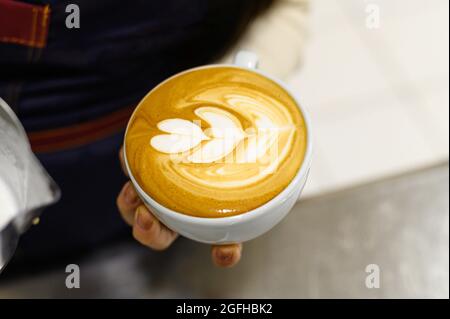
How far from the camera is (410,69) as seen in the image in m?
1.30

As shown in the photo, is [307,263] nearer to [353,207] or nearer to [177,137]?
[353,207]

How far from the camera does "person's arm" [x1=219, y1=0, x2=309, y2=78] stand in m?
0.74

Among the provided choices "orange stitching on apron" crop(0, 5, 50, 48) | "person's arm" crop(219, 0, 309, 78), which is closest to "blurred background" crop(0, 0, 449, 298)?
"person's arm" crop(219, 0, 309, 78)

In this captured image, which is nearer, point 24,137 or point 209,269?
point 24,137

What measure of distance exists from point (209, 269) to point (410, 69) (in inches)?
27.4

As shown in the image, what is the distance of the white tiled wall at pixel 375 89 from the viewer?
1178 mm

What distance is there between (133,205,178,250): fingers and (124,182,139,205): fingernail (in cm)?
2

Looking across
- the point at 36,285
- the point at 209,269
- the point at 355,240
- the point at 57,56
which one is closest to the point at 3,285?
Answer: the point at 36,285

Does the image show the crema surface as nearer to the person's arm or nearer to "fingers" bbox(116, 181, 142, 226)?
"fingers" bbox(116, 181, 142, 226)

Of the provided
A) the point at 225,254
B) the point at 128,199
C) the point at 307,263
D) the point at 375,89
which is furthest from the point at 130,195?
the point at 375,89

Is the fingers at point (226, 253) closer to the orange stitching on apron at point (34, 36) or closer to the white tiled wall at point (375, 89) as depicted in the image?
the orange stitching on apron at point (34, 36)

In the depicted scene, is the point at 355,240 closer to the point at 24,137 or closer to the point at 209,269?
the point at 209,269
